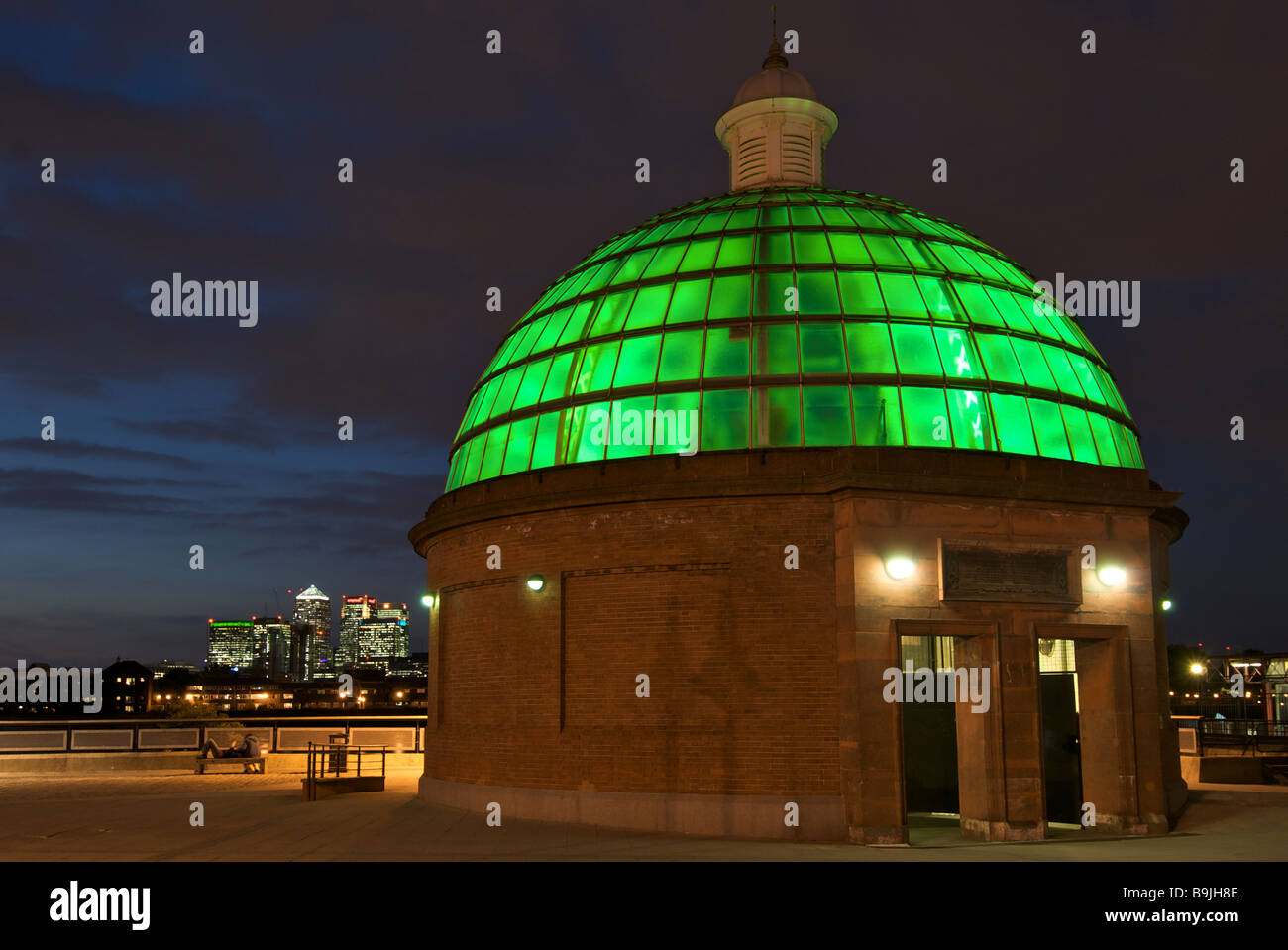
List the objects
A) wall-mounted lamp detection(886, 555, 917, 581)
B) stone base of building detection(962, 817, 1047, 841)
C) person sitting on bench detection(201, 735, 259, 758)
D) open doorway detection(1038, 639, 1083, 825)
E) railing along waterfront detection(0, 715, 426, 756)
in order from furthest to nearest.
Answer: railing along waterfront detection(0, 715, 426, 756)
person sitting on bench detection(201, 735, 259, 758)
open doorway detection(1038, 639, 1083, 825)
wall-mounted lamp detection(886, 555, 917, 581)
stone base of building detection(962, 817, 1047, 841)

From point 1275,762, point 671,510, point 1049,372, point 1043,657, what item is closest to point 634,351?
point 671,510

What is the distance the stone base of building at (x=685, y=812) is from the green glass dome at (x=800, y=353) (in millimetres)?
6294

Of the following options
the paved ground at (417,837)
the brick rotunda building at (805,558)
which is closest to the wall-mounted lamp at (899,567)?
the brick rotunda building at (805,558)

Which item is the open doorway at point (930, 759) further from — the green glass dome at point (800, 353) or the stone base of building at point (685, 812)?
the stone base of building at point (685, 812)

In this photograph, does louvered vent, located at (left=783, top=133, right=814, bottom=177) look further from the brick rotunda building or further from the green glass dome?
the brick rotunda building

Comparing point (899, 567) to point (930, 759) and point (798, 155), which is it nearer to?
point (930, 759)

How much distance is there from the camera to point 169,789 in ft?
98.3

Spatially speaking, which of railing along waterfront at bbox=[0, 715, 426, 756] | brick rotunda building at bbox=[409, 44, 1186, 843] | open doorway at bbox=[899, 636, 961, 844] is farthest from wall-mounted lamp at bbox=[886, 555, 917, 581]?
railing along waterfront at bbox=[0, 715, 426, 756]

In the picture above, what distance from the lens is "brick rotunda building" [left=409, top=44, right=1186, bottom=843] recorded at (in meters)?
20.0

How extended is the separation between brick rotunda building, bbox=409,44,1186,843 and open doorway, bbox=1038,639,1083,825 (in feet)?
0.20

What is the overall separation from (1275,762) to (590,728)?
22.0 meters

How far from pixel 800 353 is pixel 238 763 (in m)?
22.3

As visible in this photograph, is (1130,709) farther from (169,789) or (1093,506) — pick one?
(169,789)

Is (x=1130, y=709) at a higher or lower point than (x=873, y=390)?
lower
